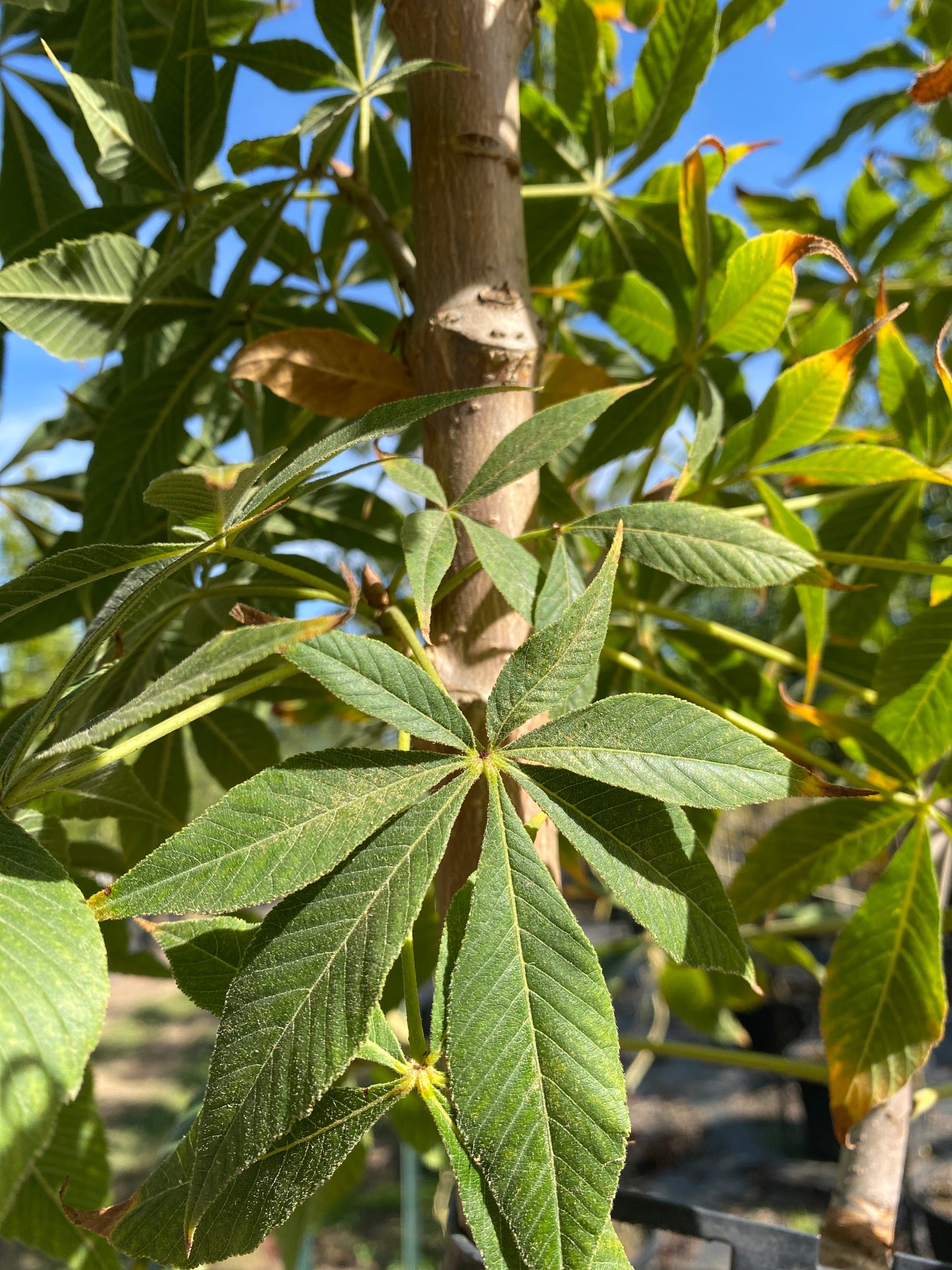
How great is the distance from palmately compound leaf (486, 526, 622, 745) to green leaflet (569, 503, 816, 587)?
80 millimetres

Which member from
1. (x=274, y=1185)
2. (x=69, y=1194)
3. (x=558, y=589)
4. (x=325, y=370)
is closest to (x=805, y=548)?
(x=558, y=589)

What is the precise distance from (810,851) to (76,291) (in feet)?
1.57

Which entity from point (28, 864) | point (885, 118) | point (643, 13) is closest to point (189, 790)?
point (28, 864)

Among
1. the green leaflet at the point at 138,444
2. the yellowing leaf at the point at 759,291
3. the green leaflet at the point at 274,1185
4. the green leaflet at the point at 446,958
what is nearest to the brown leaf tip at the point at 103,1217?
the green leaflet at the point at 274,1185

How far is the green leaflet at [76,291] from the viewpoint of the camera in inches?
17.9

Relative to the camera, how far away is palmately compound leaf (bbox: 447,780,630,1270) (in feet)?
0.81

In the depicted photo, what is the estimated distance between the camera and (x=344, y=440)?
1.01 ft

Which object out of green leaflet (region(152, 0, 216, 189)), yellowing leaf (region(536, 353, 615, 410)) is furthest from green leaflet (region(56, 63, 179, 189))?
yellowing leaf (region(536, 353, 615, 410))

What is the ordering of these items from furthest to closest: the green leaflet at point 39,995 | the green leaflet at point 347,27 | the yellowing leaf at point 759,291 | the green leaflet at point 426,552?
the green leaflet at point 347,27 → the yellowing leaf at point 759,291 → the green leaflet at point 426,552 → the green leaflet at point 39,995

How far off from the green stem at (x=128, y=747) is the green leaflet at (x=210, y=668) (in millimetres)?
22

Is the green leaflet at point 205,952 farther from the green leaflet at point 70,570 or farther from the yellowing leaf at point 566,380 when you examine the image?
the yellowing leaf at point 566,380

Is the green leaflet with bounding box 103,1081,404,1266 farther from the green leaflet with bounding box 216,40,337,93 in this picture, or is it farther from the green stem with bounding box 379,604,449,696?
the green leaflet with bounding box 216,40,337,93

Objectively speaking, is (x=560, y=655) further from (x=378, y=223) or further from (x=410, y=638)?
(x=378, y=223)

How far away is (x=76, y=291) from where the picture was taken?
1.56ft
